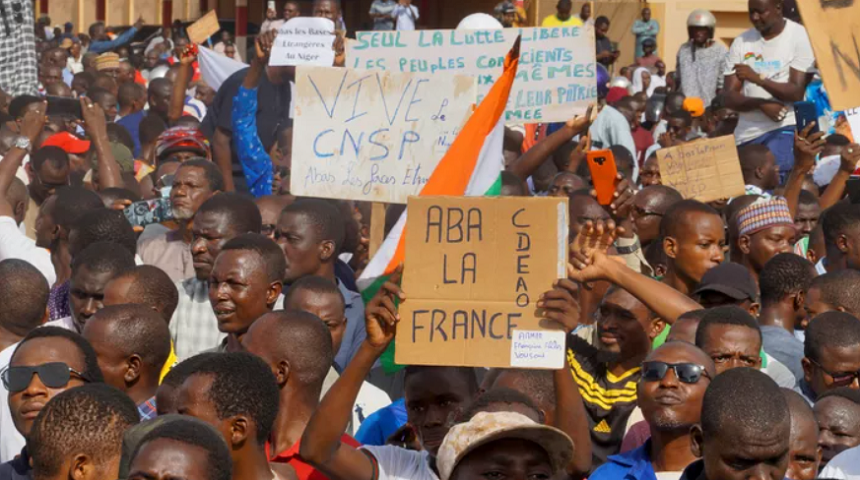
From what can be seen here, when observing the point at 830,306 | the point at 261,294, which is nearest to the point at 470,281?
the point at 261,294

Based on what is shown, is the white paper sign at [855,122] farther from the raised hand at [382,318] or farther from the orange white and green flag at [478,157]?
the raised hand at [382,318]

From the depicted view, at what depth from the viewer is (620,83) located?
720 inches

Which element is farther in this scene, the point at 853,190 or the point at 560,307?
the point at 853,190

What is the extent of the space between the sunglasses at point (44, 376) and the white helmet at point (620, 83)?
1348cm

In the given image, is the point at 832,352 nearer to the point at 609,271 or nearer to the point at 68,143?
the point at 609,271

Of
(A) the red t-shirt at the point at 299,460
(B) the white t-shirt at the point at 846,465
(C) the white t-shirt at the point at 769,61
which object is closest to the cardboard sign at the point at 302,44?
(C) the white t-shirt at the point at 769,61

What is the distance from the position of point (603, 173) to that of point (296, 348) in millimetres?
2942

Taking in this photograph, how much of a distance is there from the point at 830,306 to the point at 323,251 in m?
2.39

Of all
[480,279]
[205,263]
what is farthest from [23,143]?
[480,279]

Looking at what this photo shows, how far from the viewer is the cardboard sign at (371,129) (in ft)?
25.4

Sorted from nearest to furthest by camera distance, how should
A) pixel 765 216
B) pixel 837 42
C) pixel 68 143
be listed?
pixel 837 42 → pixel 765 216 → pixel 68 143

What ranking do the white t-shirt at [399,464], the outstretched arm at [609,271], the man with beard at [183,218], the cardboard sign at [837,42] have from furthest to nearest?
the man with beard at [183,218]
the cardboard sign at [837,42]
the outstretched arm at [609,271]
the white t-shirt at [399,464]

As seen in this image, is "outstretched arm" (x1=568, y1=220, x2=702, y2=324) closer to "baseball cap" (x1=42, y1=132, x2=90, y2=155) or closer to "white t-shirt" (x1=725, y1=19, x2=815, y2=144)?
"white t-shirt" (x1=725, y1=19, x2=815, y2=144)

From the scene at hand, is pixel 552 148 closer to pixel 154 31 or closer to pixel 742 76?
pixel 742 76
